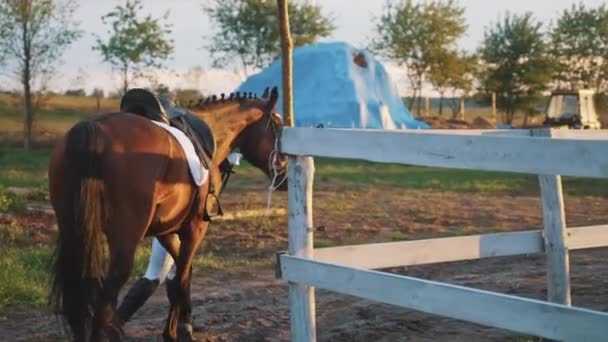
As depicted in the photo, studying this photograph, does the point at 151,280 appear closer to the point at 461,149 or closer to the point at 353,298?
the point at 353,298

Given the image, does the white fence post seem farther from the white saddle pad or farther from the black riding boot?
the black riding boot

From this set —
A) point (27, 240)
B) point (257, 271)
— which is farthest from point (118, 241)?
point (27, 240)

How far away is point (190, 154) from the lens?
5.11m

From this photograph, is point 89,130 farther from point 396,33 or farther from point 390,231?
point 396,33

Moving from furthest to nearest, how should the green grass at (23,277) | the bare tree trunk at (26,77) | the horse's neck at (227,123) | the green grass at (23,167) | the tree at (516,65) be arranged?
the tree at (516,65)
the bare tree trunk at (26,77)
the green grass at (23,167)
the green grass at (23,277)
the horse's neck at (227,123)

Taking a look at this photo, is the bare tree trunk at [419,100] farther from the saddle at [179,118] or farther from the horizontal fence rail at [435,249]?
the horizontal fence rail at [435,249]

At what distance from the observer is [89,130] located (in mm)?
4504

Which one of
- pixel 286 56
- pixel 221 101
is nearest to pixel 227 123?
pixel 221 101

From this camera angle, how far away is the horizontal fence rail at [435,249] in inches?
175

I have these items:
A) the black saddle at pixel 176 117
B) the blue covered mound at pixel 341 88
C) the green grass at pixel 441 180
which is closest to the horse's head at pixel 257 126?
the black saddle at pixel 176 117

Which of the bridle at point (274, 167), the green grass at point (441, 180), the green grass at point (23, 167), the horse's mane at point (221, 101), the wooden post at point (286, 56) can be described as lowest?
the green grass at point (441, 180)

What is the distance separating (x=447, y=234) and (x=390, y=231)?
2.63 ft

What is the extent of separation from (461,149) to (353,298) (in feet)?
11.2

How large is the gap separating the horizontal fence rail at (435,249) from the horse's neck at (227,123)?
1970 mm
